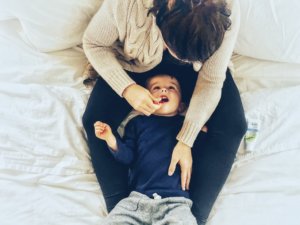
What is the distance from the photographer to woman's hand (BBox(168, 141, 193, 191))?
1.12 meters

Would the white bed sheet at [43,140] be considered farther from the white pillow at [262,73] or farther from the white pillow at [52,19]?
the white pillow at [262,73]

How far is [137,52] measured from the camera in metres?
1.11

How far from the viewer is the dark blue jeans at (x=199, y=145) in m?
1.10

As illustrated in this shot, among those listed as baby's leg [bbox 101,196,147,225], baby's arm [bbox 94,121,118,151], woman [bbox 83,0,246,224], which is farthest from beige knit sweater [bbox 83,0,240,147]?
baby's leg [bbox 101,196,147,225]

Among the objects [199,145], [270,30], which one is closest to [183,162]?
[199,145]

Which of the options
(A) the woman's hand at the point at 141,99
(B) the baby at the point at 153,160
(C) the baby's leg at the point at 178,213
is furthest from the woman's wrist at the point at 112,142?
(C) the baby's leg at the point at 178,213

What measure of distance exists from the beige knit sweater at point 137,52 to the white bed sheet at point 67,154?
0.15m

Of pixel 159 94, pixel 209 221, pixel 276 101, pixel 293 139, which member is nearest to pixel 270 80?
pixel 276 101

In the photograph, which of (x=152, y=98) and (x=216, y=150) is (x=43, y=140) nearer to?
(x=152, y=98)

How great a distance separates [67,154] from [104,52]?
0.96ft

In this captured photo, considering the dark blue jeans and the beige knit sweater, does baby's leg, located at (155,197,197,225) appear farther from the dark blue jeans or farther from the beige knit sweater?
the beige knit sweater

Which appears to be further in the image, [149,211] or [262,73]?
[262,73]

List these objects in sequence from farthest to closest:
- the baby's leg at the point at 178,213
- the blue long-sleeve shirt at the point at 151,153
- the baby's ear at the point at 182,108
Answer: the baby's ear at the point at 182,108 → the blue long-sleeve shirt at the point at 151,153 → the baby's leg at the point at 178,213

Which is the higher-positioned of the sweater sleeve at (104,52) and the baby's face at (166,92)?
the sweater sleeve at (104,52)
